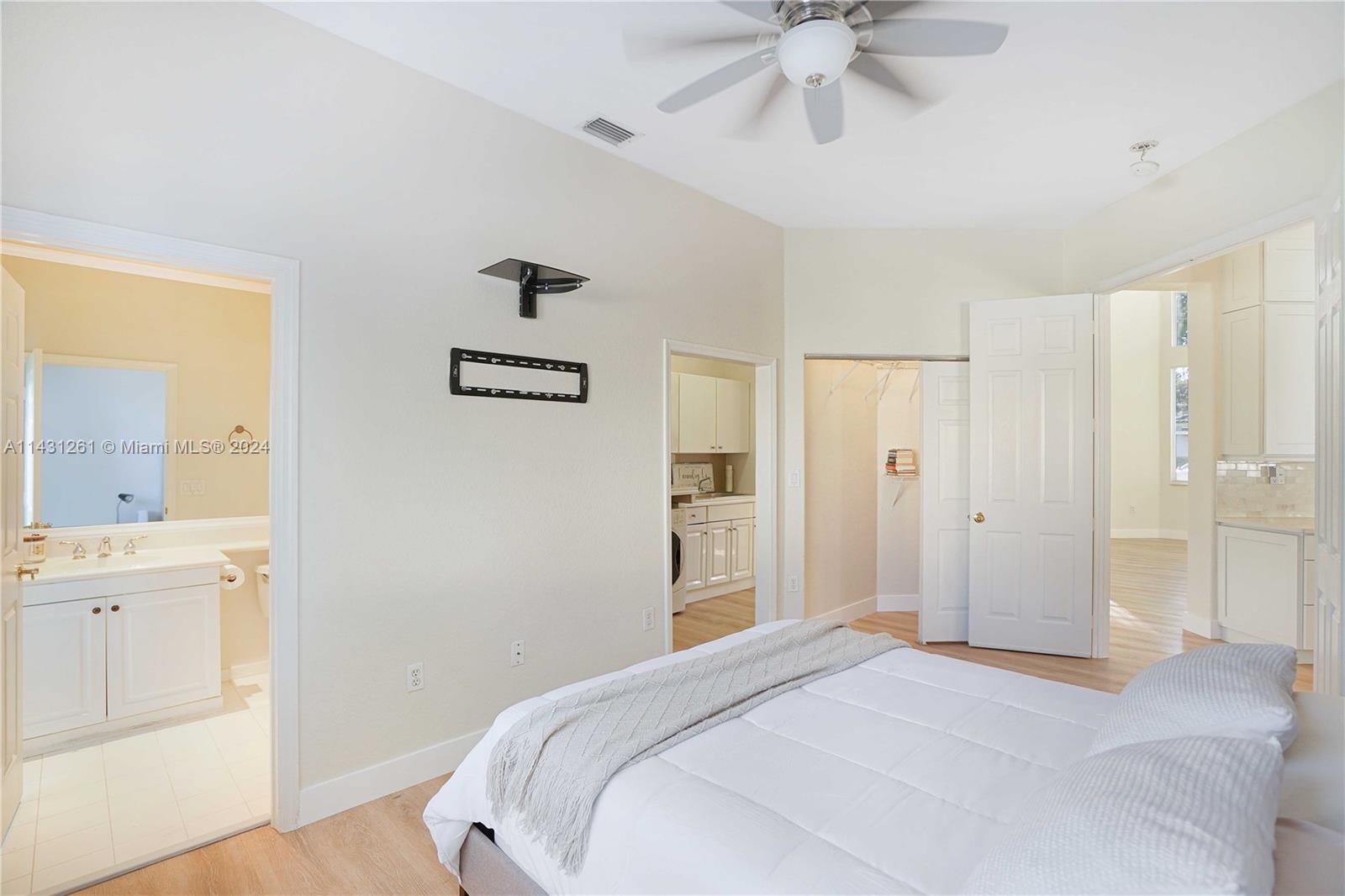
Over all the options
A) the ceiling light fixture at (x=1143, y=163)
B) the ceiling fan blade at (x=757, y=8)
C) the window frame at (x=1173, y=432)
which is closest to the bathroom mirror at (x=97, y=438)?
the ceiling fan blade at (x=757, y=8)

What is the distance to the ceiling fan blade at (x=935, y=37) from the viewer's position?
1.75 metres

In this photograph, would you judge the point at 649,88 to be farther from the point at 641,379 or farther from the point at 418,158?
the point at 641,379

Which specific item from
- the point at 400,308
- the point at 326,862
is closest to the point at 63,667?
the point at 326,862

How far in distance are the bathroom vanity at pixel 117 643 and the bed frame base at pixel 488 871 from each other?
243 centimetres

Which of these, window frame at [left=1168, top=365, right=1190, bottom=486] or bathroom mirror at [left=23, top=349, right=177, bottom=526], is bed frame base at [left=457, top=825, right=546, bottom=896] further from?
window frame at [left=1168, top=365, right=1190, bottom=486]

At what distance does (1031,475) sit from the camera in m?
4.34

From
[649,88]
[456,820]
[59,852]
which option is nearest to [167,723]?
[59,852]

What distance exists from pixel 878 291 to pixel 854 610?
2475 mm

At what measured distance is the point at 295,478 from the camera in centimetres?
239

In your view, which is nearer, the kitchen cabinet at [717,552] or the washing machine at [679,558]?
the washing machine at [679,558]

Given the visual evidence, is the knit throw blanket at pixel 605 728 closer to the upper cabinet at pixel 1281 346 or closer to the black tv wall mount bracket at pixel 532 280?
the black tv wall mount bracket at pixel 532 280

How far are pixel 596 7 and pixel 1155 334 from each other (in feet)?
30.8

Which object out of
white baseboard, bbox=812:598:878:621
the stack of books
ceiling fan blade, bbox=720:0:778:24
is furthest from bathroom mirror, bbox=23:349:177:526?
the stack of books

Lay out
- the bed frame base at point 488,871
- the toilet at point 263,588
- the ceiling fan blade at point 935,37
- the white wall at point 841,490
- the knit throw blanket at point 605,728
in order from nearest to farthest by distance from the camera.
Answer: the knit throw blanket at point 605,728
the bed frame base at point 488,871
the ceiling fan blade at point 935,37
the toilet at point 263,588
the white wall at point 841,490
